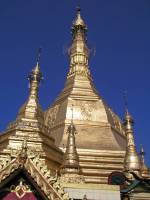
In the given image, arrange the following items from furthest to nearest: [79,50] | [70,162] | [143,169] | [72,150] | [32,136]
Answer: [79,50], [143,169], [32,136], [72,150], [70,162]

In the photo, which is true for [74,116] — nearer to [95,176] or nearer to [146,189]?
[95,176]

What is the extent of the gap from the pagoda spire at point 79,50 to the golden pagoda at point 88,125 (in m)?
0.09

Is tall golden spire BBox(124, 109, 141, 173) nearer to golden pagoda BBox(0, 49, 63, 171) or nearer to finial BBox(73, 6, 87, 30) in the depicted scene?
golden pagoda BBox(0, 49, 63, 171)

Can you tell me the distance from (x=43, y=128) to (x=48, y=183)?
11800 mm

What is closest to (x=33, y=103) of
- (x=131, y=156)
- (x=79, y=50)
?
(x=131, y=156)

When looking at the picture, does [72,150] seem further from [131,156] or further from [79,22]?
[79,22]

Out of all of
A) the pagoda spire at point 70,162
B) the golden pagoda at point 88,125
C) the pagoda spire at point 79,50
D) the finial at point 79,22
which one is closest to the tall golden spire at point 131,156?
the golden pagoda at point 88,125

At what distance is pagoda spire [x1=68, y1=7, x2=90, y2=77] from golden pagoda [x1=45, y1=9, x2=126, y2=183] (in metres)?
0.09

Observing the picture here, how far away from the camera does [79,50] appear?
3522cm

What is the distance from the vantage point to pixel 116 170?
21094 mm

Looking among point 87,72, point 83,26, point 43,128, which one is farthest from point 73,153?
point 83,26

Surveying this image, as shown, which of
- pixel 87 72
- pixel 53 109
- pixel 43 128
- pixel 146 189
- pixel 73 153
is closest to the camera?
pixel 146 189

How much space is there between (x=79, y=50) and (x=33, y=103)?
14.0m

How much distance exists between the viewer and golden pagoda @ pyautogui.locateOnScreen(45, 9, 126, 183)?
21.4 meters
